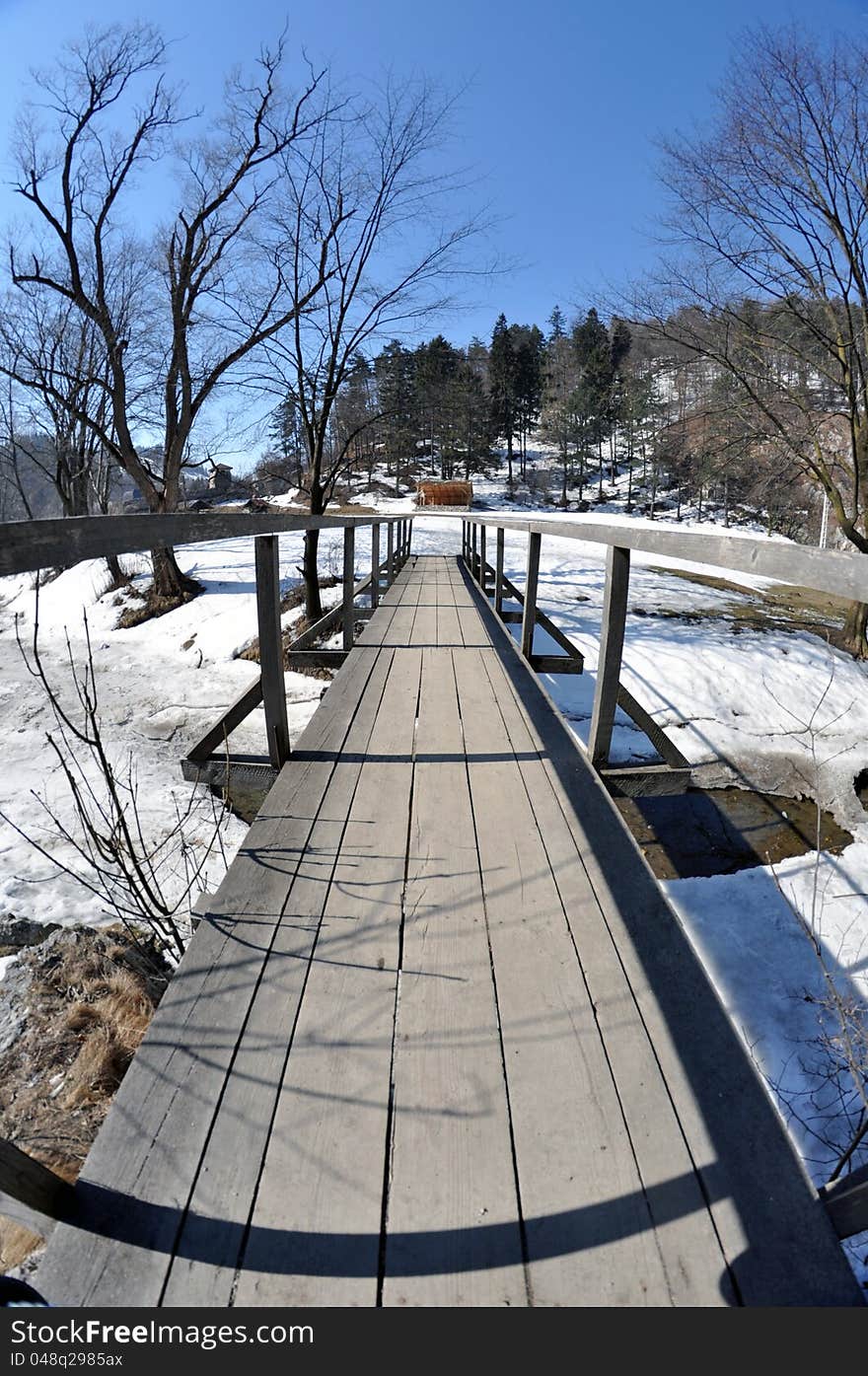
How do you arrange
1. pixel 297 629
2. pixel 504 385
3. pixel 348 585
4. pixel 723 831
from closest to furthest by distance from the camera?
pixel 348 585 < pixel 723 831 < pixel 297 629 < pixel 504 385

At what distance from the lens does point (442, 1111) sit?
1229 mm

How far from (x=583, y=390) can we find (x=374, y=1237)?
49.4m

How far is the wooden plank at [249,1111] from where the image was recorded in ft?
3.21

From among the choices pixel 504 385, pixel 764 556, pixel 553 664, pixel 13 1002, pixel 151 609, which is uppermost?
pixel 504 385

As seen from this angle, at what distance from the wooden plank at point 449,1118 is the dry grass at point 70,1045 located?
53.9 inches

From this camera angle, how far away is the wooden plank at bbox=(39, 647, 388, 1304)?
3.24 ft

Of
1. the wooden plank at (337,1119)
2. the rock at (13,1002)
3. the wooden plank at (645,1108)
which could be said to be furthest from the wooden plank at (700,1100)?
the rock at (13,1002)

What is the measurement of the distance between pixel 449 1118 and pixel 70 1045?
2.59 metres

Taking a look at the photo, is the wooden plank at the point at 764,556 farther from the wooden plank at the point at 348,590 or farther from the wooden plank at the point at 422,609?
the wooden plank at the point at 422,609

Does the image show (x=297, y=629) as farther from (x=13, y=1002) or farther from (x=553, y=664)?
(x=13, y=1002)

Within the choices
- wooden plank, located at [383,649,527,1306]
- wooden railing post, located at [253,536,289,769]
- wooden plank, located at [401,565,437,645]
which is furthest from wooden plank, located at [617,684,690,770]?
wooden plank, located at [401,565,437,645]

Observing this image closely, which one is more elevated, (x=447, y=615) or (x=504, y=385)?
(x=504, y=385)

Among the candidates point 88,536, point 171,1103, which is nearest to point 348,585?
point 88,536

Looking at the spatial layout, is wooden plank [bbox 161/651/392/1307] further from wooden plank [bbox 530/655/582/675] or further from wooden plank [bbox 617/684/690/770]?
wooden plank [bbox 530/655/582/675]
